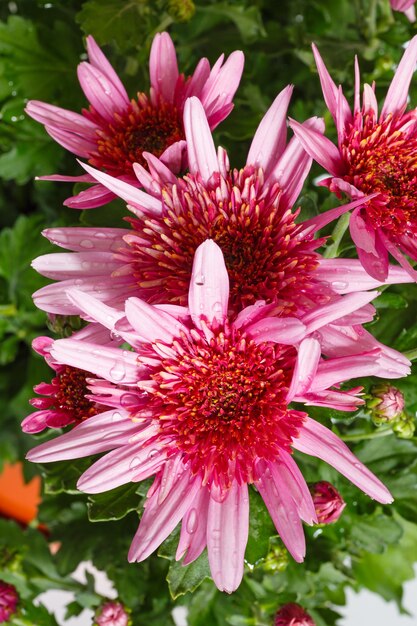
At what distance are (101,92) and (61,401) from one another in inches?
9.5

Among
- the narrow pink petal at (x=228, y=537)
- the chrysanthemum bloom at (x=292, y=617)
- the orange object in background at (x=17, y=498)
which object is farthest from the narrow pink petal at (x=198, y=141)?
the orange object in background at (x=17, y=498)

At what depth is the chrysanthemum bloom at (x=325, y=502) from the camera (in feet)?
1.68

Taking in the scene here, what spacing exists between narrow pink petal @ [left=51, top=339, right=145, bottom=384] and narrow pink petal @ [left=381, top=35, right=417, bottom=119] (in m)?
0.25

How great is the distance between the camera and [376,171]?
48 centimetres

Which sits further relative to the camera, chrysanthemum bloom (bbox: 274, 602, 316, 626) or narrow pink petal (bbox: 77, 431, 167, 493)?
chrysanthemum bloom (bbox: 274, 602, 316, 626)

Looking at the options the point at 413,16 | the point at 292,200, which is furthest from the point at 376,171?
the point at 413,16

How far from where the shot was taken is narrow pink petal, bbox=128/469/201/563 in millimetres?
433

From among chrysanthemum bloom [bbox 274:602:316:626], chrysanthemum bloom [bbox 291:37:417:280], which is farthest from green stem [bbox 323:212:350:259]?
chrysanthemum bloom [bbox 274:602:316:626]

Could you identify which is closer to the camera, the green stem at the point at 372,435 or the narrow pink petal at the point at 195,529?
the narrow pink petal at the point at 195,529

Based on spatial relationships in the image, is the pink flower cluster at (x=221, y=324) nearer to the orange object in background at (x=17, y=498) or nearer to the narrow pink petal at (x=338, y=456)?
the narrow pink petal at (x=338, y=456)

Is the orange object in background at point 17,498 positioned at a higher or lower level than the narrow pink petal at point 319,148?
lower

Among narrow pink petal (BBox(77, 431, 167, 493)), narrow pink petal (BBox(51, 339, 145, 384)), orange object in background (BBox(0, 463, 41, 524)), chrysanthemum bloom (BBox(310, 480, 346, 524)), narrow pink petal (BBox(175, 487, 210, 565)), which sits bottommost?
orange object in background (BBox(0, 463, 41, 524))

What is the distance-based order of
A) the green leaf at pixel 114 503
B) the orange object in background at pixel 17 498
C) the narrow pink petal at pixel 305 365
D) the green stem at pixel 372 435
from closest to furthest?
the narrow pink petal at pixel 305 365, the green leaf at pixel 114 503, the green stem at pixel 372 435, the orange object in background at pixel 17 498

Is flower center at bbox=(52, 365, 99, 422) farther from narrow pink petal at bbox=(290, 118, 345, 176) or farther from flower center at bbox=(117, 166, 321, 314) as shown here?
narrow pink petal at bbox=(290, 118, 345, 176)
